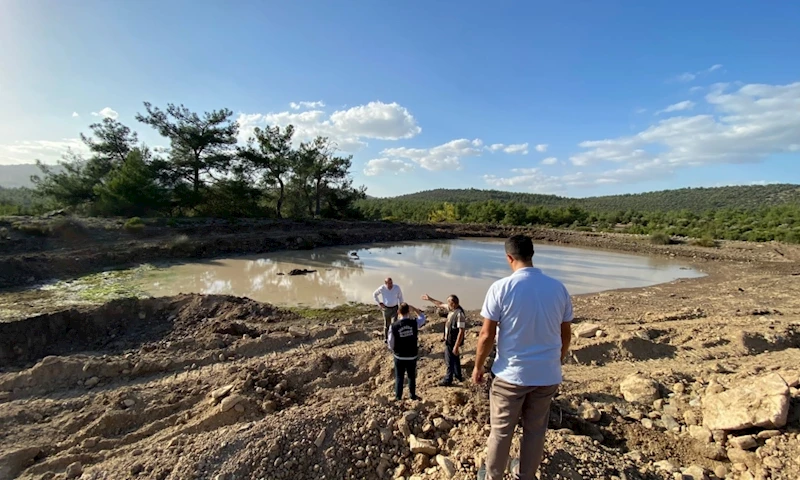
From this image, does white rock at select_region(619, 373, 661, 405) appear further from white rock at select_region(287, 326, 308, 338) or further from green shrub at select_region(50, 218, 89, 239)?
green shrub at select_region(50, 218, 89, 239)

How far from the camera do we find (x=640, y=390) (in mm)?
4242

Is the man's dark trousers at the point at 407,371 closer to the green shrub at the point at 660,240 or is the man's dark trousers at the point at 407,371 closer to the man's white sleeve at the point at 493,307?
the man's white sleeve at the point at 493,307

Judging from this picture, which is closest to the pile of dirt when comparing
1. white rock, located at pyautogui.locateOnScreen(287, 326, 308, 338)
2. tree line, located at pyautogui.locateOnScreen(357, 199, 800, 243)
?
white rock, located at pyautogui.locateOnScreen(287, 326, 308, 338)

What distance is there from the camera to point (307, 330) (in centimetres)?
764

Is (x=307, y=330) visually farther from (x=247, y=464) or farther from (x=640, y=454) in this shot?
(x=640, y=454)

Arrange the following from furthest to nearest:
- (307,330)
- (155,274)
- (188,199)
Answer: (188,199) < (155,274) < (307,330)

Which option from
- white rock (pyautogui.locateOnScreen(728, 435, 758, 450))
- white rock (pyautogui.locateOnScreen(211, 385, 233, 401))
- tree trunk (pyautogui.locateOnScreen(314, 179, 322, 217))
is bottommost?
white rock (pyautogui.locateOnScreen(211, 385, 233, 401))

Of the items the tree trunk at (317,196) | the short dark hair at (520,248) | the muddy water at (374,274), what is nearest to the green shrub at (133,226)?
the muddy water at (374,274)

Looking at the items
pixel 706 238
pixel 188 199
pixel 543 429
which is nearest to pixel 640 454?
pixel 543 429

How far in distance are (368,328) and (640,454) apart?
18.4ft

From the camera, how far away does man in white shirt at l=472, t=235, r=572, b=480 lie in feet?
7.71

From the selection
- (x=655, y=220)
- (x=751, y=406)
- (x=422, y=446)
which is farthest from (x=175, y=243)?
(x=655, y=220)

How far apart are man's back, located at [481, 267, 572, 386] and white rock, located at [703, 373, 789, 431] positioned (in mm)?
2176

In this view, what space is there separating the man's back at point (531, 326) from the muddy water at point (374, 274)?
32.6 feet
